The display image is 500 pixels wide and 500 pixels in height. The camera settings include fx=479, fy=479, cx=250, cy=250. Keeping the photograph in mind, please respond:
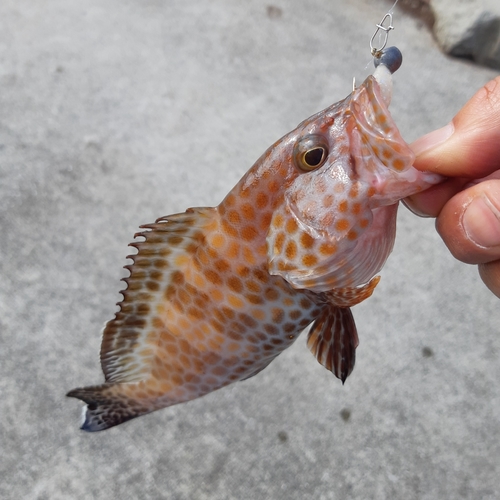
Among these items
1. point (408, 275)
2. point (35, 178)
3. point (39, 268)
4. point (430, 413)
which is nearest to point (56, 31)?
point (35, 178)

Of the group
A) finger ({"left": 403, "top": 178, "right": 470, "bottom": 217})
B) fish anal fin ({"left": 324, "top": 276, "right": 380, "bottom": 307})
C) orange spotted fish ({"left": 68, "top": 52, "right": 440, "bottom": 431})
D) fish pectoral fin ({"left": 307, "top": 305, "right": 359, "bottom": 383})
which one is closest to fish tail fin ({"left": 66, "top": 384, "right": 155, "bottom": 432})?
orange spotted fish ({"left": 68, "top": 52, "right": 440, "bottom": 431})

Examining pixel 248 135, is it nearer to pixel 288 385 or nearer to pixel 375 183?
pixel 288 385

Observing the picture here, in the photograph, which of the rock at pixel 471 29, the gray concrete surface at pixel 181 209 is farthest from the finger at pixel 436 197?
the rock at pixel 471 29

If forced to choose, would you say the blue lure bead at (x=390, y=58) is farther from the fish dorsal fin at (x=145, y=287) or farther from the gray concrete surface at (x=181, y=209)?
the gray concrete surface at (x=181, y=209)

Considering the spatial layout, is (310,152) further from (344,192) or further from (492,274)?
(492,274)

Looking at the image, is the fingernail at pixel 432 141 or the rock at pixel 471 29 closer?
the fingernail at pixel 432 141

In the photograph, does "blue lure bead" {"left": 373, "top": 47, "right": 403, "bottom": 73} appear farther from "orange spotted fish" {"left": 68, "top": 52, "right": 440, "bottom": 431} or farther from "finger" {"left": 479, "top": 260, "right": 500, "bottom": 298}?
"finger" {"left": 479, "top": 260, "right": 500, "bottom": 298}
